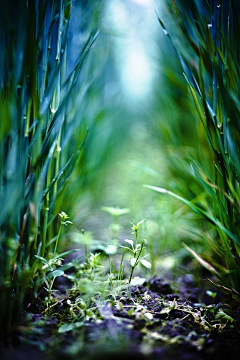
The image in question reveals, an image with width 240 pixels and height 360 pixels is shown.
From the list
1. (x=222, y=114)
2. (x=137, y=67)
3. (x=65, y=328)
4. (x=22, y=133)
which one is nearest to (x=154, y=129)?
(x=137, y=67)

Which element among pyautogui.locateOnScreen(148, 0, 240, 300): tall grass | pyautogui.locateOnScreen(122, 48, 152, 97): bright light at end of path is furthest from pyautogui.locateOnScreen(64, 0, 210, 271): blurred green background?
pyautogui.locateOnScreen(148, 0, 240, 300): tall grass

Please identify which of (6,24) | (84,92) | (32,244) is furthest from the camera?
(84,92)

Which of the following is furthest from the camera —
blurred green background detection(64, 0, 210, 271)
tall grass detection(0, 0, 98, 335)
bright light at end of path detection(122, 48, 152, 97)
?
bright light at end of path detection(122, 48, 152, 97)

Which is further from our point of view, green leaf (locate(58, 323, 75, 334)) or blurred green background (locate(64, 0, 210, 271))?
blurred green background (locate(64, 0, 210, 271))

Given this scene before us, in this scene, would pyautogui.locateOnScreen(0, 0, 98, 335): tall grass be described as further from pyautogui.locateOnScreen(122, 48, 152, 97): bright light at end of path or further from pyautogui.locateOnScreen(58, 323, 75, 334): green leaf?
pyautogui.locateOnScreen(122, 48, 152, 97): bright light at end of path

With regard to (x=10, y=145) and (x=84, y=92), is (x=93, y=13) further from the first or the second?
(x=10, y=145)

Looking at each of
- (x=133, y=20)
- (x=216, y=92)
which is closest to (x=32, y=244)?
(x=216, y=92)

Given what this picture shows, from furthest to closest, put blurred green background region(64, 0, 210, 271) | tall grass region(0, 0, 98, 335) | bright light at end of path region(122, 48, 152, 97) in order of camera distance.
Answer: bright light at end of path region(122, 48, 152, 97) → blurred green background region(64, 0, 210, 271) → tall grass region(0, 0, 98, 335)

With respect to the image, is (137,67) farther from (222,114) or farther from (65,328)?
(65,328)

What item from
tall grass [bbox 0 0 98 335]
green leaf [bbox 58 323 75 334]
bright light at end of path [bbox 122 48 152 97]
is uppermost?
bright light at end of path [bbox 122 48 152 97]

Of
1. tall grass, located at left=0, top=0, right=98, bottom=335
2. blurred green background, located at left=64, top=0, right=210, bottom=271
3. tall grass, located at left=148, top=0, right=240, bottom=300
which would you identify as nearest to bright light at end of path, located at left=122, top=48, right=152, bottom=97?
blurred green background, located at left=64, top=0, right=210, bottom=271

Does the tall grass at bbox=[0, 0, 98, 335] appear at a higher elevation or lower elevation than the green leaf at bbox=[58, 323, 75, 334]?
higher
